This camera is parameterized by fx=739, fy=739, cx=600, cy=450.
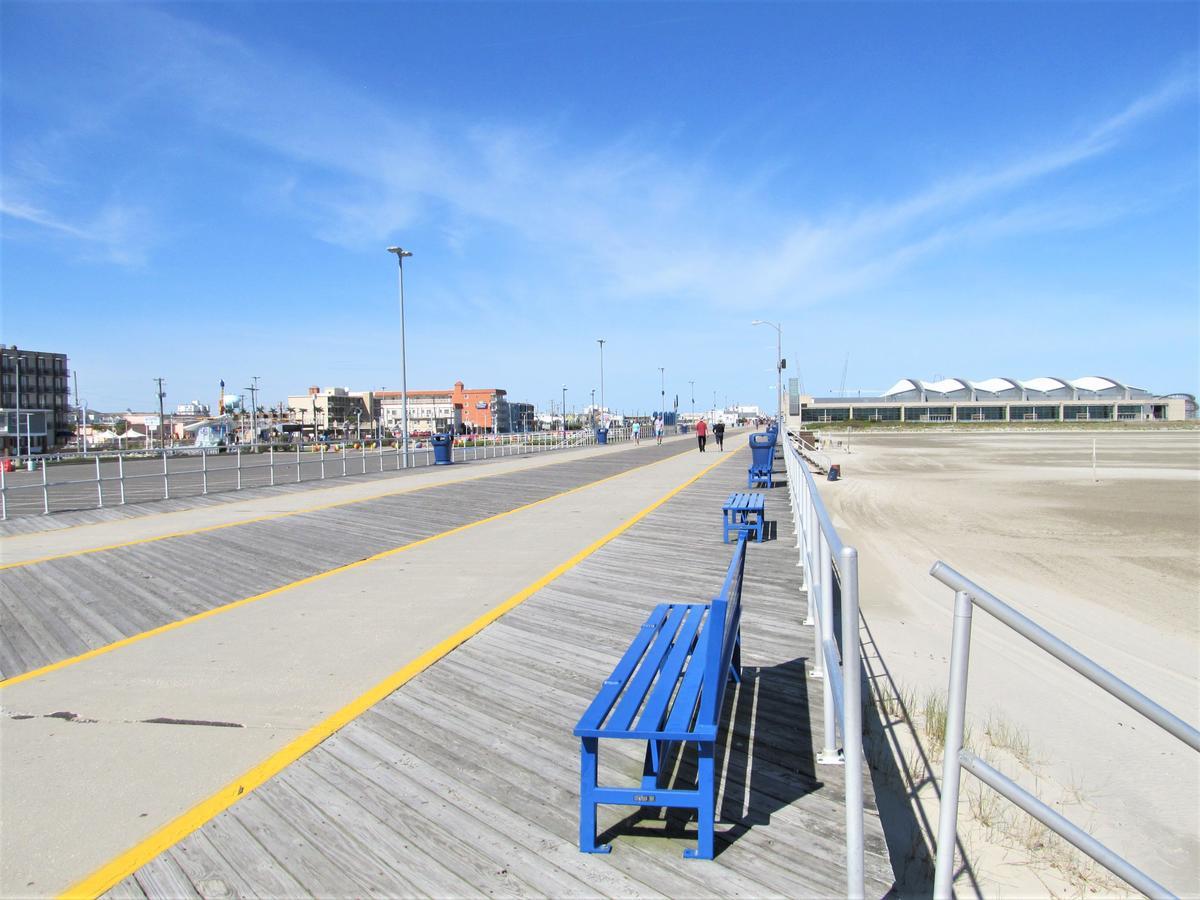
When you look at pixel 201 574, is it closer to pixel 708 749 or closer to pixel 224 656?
pixel 224 656

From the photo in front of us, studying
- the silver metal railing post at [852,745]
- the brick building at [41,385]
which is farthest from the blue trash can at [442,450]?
the brick building at [41,385]

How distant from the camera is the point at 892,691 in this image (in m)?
6.23

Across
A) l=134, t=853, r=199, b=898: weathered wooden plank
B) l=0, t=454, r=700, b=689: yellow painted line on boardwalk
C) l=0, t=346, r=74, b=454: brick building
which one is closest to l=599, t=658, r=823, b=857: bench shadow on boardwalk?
l=134, t=853, r=199, b=898: weathered wooden plank

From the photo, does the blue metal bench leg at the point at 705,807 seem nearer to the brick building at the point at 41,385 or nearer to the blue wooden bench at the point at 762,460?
the blue wooden bench at the point at 762,460

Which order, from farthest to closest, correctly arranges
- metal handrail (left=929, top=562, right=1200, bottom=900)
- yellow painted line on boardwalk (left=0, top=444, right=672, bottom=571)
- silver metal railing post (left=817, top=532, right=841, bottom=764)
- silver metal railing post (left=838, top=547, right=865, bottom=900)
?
yellow painted line on boardwalk (left=0, top=444, right=672, bottom=571) < silver metal railing post (left=817, top=532, right=841, bottom=764) < silver metal railing post (left=838, top=547, right=865, bottom=900) < metal handrail (left=929, top=562, right=1200, bottom=900)

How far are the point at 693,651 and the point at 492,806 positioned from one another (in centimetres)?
136

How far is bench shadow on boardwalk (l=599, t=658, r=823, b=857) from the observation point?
10.3 feet

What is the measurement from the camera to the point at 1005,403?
130 metres

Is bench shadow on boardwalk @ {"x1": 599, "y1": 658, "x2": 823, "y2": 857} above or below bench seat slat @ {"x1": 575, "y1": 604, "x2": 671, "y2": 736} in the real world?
below

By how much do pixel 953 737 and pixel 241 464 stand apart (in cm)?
3564

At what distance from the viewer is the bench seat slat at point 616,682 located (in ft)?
9.65

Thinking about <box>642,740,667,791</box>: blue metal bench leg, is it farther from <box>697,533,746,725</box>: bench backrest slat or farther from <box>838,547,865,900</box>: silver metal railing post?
<box>838,547,865,900</box>: silver metal railing post

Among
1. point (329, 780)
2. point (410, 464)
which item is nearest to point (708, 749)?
point (329, 780)

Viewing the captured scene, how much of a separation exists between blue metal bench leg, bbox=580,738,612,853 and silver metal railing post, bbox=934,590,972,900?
124 centimetres
